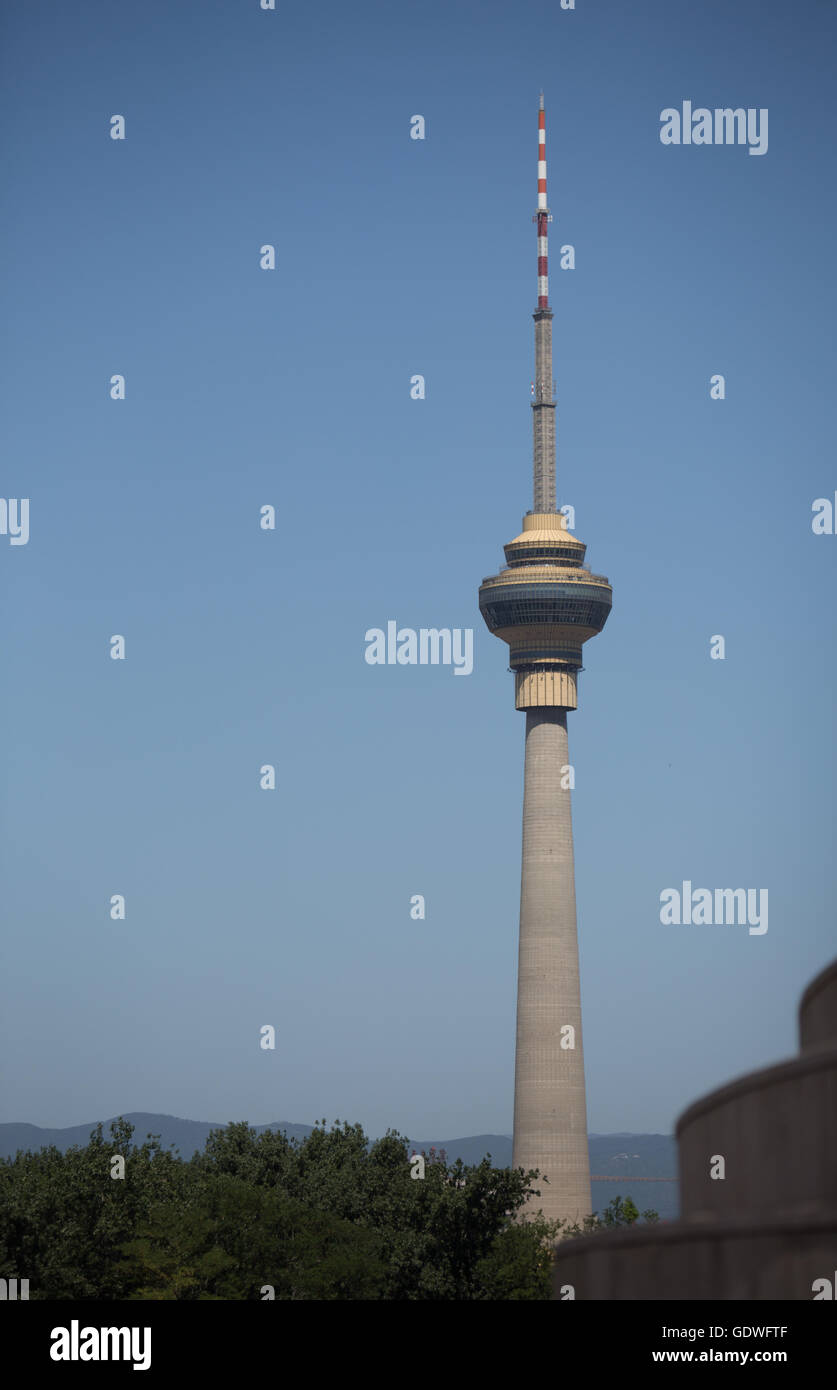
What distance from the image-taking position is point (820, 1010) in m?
32.2

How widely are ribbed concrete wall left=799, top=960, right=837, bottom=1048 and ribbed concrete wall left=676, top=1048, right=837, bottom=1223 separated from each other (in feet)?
5.08

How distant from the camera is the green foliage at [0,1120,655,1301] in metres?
90.6

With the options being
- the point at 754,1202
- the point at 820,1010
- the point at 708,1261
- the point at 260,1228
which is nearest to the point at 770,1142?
the point at 754,1202

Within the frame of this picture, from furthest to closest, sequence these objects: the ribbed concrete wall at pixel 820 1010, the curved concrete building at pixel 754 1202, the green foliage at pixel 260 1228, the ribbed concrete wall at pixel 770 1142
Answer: the green foliage at pixel 260 1228
the ribbed concrete wall at pixel 820 1010
the ribbed concrete wall at pixel 770 1142
the curved concrete building at pixel 754 1202

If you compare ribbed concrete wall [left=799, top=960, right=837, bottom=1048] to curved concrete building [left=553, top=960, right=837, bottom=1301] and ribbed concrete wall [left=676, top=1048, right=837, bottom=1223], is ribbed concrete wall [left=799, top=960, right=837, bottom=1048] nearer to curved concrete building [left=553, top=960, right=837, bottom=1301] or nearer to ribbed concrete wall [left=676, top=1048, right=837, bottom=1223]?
curved concrete building [left=553, top=960, right=837, bottom=1301]

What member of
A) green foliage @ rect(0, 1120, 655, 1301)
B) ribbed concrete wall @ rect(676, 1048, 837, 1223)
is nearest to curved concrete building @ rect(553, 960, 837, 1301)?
ribbed concrete wall @ rect(676, 1048, 837, 1223)

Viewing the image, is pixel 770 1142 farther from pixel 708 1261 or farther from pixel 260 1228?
pixel 260 1228

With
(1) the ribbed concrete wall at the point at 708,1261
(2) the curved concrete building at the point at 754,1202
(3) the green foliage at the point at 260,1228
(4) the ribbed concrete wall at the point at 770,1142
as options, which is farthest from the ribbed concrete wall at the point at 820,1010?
(3) the green foliage at the point at 260,1228

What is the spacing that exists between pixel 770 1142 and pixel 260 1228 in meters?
66.5

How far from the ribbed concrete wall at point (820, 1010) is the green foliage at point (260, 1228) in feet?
183

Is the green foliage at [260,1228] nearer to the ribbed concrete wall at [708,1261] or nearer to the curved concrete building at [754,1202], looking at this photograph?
the ribbed concrete wall at [708,1261]

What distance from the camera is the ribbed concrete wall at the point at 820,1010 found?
31.7m
